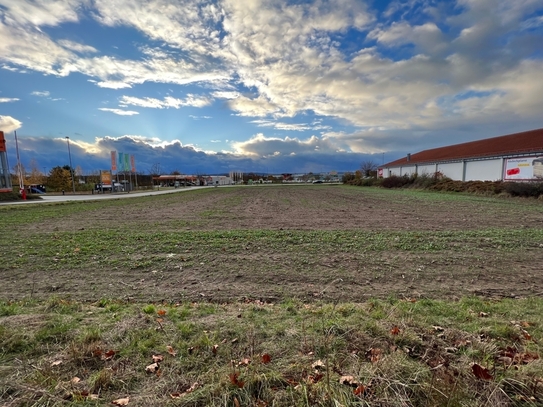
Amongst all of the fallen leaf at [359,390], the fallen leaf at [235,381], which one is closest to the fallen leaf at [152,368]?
the fallen leaf at [235,381]

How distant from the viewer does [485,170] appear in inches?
1422

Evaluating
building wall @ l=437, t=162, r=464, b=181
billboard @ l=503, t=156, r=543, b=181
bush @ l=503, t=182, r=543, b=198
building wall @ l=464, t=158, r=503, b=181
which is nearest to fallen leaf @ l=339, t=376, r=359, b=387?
bush @ l=503, t=182, r=543, b=198

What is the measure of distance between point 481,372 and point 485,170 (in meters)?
43.5

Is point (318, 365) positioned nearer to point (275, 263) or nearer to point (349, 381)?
point (349, 381)

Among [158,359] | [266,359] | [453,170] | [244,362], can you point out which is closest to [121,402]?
[158,359]

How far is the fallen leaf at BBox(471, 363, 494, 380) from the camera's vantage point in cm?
238

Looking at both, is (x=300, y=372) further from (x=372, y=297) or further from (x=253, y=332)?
(x=372, y=297)

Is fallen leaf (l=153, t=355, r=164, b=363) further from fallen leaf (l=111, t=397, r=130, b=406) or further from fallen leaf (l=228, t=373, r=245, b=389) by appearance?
fallen leaf (l=228, t=373, r=245, b=389)

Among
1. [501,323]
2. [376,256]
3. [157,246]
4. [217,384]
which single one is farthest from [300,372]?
[157,246]

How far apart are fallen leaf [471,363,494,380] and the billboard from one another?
118ft

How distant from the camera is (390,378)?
2383 millimetres

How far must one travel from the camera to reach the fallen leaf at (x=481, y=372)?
2.38m

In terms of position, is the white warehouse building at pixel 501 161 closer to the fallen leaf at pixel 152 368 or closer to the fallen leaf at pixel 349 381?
the fallen leaf at pixel 349 381

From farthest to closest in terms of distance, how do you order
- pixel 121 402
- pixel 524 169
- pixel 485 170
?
1. pixel 485 170
2. pixel 524 169
3. pixel 121 402
